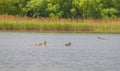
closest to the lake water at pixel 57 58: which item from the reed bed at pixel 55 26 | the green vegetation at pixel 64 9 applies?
the reed bed at pixel 55 26

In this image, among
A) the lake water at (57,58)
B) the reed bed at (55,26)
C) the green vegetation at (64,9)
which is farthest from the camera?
the green vegetation at (64,9)

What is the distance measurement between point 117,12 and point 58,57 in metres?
32.0

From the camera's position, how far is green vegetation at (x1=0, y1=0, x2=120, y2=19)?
5156cm

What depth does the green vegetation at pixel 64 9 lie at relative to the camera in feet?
169

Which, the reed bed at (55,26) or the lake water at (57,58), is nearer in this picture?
the lake water at (57,58)

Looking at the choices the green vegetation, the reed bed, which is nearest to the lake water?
the reed bed

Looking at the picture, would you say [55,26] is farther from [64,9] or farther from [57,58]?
[57,58]

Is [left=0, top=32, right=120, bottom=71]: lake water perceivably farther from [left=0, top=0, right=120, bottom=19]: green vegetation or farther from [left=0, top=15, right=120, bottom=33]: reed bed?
[left=0, top=0, right=120, bottom=19]: green vegetation

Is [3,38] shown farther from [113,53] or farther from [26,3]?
[26,3]

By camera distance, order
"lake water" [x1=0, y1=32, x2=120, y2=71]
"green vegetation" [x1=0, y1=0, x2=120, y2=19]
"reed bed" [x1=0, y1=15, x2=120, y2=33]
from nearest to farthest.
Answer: "lake water" [x1=0, y1=32, x2=120, y2=71] → "reed bed" [x1=0, y1=15, x2=120, y2=33] → "green vegetation" [x1=0, y1=0, x2=120, y2=19]

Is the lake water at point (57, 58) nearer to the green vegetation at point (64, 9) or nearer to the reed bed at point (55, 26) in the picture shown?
the reed bed at point (55, 26)

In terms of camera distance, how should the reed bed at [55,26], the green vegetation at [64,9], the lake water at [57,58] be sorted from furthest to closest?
the green vegetation at [64,9] → the reed bed at [55,26] → the lake water at [57,58]

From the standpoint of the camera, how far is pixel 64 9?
53156mm

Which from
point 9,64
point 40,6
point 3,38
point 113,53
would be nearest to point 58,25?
point 3,38
